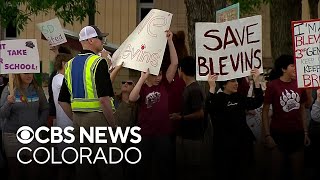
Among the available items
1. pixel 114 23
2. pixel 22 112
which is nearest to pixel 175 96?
pixel 22 112

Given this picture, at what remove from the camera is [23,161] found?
9.06 metres

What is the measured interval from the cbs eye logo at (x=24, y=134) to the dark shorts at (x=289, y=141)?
8.76 ft

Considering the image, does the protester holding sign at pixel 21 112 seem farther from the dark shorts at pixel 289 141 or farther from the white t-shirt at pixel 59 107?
the dark shorts at pixel 289 141

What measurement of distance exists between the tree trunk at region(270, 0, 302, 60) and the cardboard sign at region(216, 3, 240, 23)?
657 centimetres

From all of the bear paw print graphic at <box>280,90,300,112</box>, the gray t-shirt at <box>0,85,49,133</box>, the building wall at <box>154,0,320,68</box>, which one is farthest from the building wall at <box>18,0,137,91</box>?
the bear paw print graphic at <box>280,90,300,112</box>

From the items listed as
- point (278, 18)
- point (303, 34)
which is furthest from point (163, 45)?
point (278, 18)

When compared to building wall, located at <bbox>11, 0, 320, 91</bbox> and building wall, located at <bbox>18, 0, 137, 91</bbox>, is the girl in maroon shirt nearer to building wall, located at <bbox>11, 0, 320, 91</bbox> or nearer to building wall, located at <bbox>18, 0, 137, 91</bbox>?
building wall, located at <bbox>11, 0, 320, 91</bbox>

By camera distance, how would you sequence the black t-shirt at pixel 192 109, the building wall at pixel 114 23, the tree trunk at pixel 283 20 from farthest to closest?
1. the building wall at pixel 114 23
2. the tree trunk at pixel 283 20
3. the black t-shirt at pixel 192 109

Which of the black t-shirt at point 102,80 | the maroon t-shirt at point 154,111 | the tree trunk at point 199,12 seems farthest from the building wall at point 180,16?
the black t-shirt at point 102,80

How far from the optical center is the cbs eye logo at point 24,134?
29.7ft

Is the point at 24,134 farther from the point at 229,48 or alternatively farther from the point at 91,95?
the point at 229,48

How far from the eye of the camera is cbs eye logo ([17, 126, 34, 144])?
904cm

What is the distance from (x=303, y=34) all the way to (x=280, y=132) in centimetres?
105

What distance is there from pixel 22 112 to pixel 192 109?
1.88 meters
